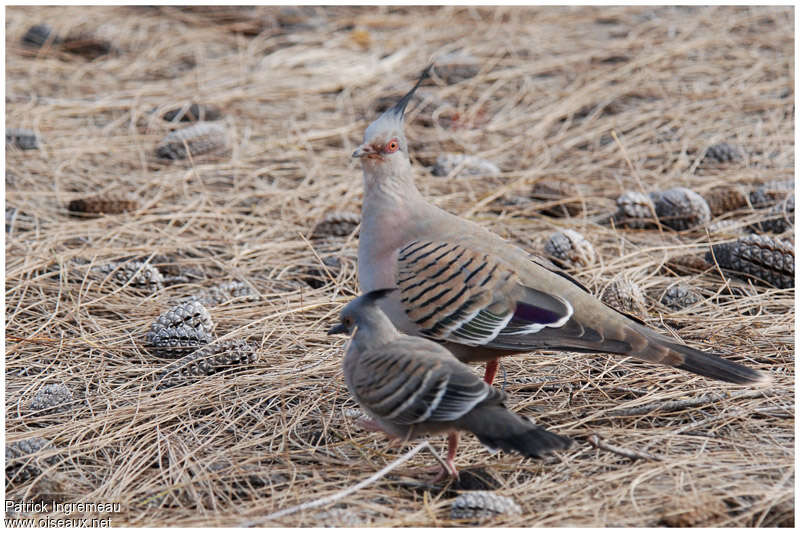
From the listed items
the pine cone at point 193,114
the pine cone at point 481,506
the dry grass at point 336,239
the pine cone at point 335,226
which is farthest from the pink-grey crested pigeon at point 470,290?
the pine cone at point 193,114

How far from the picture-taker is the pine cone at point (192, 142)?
573cm

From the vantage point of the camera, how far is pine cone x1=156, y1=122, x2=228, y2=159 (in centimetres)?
573

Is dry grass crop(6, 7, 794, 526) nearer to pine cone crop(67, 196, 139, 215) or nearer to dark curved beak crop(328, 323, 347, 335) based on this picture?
pine cone crop(67, 196, 139, 215)

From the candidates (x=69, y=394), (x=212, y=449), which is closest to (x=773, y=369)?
(x=212, y=449)

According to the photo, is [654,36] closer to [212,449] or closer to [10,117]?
[10,117]

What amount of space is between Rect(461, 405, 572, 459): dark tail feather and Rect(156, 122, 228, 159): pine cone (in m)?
3.68

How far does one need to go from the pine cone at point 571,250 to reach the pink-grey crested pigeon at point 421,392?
1673 mm

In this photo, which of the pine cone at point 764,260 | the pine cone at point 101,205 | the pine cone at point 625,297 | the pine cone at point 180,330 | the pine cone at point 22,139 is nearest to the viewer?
the pine cone at point 180,330

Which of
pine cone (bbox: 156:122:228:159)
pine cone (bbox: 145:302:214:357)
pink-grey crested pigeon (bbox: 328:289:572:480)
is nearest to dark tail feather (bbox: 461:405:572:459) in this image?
pink-grey crested pigeon (bbox: 328:289:572:480)

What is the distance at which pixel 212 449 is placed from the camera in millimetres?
3016

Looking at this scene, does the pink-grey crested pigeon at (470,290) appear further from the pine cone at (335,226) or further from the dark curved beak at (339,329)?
the pine cone at (335,226)

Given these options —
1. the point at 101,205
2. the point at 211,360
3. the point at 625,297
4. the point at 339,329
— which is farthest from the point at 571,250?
the point at 101,205

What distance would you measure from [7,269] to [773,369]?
11.2ft

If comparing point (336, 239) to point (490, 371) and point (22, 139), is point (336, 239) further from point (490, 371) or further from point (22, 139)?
point (22, 139)
